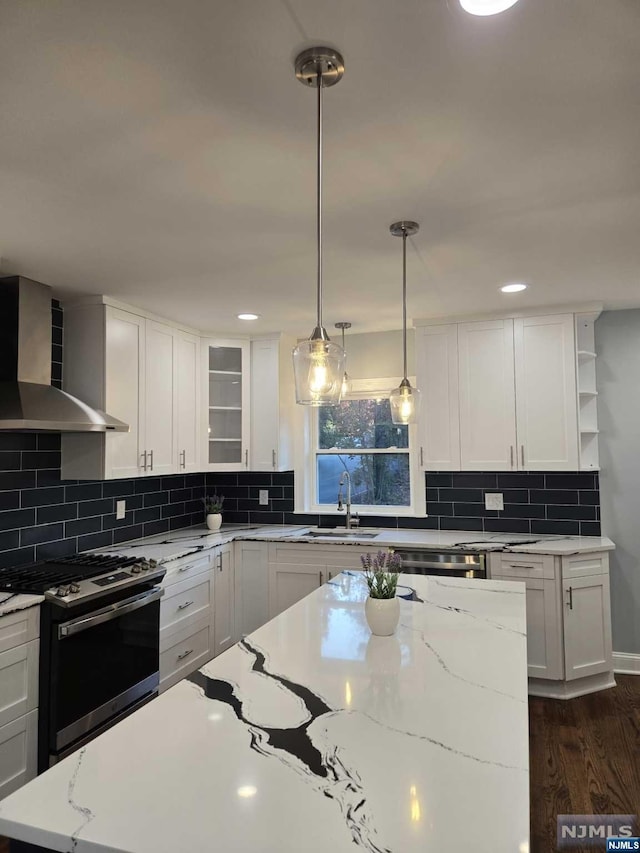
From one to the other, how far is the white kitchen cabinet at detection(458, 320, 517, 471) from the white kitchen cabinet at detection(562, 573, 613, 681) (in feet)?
2.84

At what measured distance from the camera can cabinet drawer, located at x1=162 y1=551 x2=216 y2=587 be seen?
10.7ft

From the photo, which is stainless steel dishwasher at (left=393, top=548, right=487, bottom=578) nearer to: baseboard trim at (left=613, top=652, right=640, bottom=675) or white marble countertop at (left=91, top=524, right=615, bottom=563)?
white marble countertop at (left=91, top=524, right=615, bottom=563)

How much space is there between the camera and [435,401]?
3.95 m

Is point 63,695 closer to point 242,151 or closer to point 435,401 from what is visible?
point 242,151

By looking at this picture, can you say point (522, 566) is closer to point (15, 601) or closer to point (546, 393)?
point (546, 393)

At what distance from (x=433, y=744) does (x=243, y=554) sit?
296cm

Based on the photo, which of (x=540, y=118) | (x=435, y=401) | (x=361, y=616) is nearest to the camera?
(x=540, y=118)

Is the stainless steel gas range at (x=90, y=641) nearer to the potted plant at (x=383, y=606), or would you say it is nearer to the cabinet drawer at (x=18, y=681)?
the cabinet drawer at (x=18, y=681)

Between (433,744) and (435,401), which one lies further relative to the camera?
(435,401)

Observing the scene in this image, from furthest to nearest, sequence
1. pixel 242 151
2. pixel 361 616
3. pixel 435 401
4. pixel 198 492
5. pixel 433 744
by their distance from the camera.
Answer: pixel 198 492, pixel 435 401, pixel 361 616, pixel 242 151, pixel 433 744

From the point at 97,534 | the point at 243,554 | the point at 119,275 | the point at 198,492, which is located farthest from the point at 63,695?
the point at 198,492

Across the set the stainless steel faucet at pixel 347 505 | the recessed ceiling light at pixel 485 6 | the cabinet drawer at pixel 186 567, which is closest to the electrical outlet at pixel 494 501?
the stainless steel faucet at pixel 347 505

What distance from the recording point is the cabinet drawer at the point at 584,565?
11.0ft

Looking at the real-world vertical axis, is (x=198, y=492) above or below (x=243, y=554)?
above
